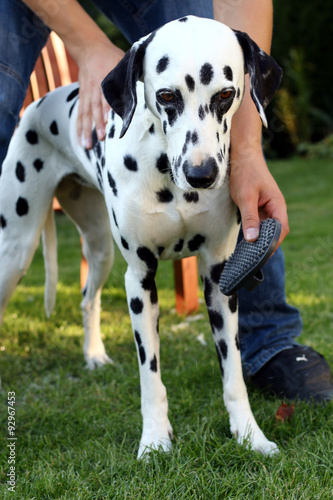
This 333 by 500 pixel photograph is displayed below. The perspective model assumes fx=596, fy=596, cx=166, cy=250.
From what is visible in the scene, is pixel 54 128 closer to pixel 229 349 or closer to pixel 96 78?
pixel 96 78

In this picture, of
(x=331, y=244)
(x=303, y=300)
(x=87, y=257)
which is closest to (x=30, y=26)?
(x=87, y=257)

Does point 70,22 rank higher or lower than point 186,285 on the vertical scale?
higher

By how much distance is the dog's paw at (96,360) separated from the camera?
3682 millimetres

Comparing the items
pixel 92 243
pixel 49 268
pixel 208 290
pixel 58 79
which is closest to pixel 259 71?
pixel 208 290

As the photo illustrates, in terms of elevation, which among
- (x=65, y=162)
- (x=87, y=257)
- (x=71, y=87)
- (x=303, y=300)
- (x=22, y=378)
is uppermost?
(x=71, y=87)

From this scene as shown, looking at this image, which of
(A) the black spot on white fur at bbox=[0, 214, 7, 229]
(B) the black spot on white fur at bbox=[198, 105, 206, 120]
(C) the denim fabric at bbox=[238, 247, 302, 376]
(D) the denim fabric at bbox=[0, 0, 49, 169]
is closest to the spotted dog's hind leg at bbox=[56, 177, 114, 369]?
(A) the black spot on white fur at bbox=[0, 214, 7, 229]

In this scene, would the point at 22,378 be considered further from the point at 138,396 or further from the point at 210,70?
the point at 210,70

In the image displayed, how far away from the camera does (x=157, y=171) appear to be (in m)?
2.30

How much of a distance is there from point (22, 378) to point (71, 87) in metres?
1.74

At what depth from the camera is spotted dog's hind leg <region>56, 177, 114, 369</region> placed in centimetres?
357

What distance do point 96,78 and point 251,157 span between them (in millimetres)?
738

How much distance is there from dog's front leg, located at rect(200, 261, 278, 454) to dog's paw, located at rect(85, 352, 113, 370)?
50.2 inches

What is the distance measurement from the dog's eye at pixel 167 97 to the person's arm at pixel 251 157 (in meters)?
0.46

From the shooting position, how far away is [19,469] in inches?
97.3
